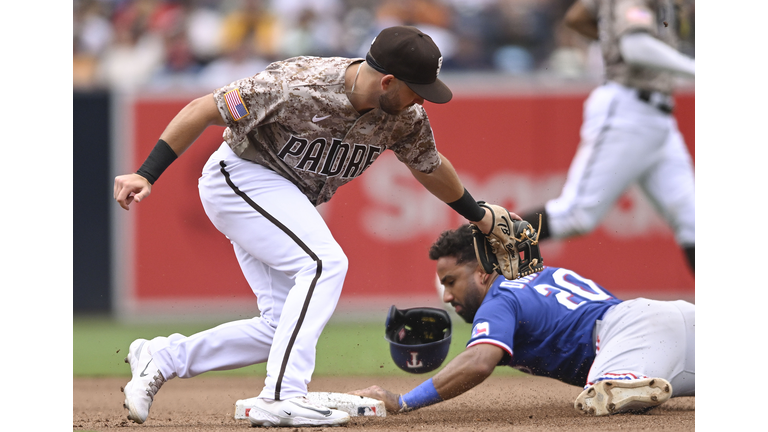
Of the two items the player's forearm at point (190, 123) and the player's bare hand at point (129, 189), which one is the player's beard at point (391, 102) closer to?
the player's forearm at point (190, 123)

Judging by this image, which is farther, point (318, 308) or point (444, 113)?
point (444, 113)

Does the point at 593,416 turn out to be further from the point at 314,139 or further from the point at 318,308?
the point at 314,139

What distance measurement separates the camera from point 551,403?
155 inches

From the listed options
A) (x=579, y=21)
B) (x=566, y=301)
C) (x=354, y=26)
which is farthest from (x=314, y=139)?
(x=354, y=26)

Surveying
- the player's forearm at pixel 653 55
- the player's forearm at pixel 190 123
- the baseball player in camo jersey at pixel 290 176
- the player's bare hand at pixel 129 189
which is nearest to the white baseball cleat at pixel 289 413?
the baseball player in camo jersey at pixel 290 176

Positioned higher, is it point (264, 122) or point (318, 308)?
point (264, 122)

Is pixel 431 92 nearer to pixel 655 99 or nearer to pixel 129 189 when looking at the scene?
pixel 129 189

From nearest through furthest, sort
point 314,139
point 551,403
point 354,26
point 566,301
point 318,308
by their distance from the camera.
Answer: point 318,308, point 314,139, point 566,301, point 551,403, point 354,26

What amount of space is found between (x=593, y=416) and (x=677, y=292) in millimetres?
5133

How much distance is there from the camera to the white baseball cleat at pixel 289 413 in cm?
292

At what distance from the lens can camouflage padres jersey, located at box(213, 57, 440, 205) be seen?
309 centimetres

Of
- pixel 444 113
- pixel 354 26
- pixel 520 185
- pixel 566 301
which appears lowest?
pixel 566 301

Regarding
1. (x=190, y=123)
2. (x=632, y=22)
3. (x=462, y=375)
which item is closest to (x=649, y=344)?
(x=462, y=375)

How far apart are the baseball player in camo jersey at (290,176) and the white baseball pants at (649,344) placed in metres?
0.84
